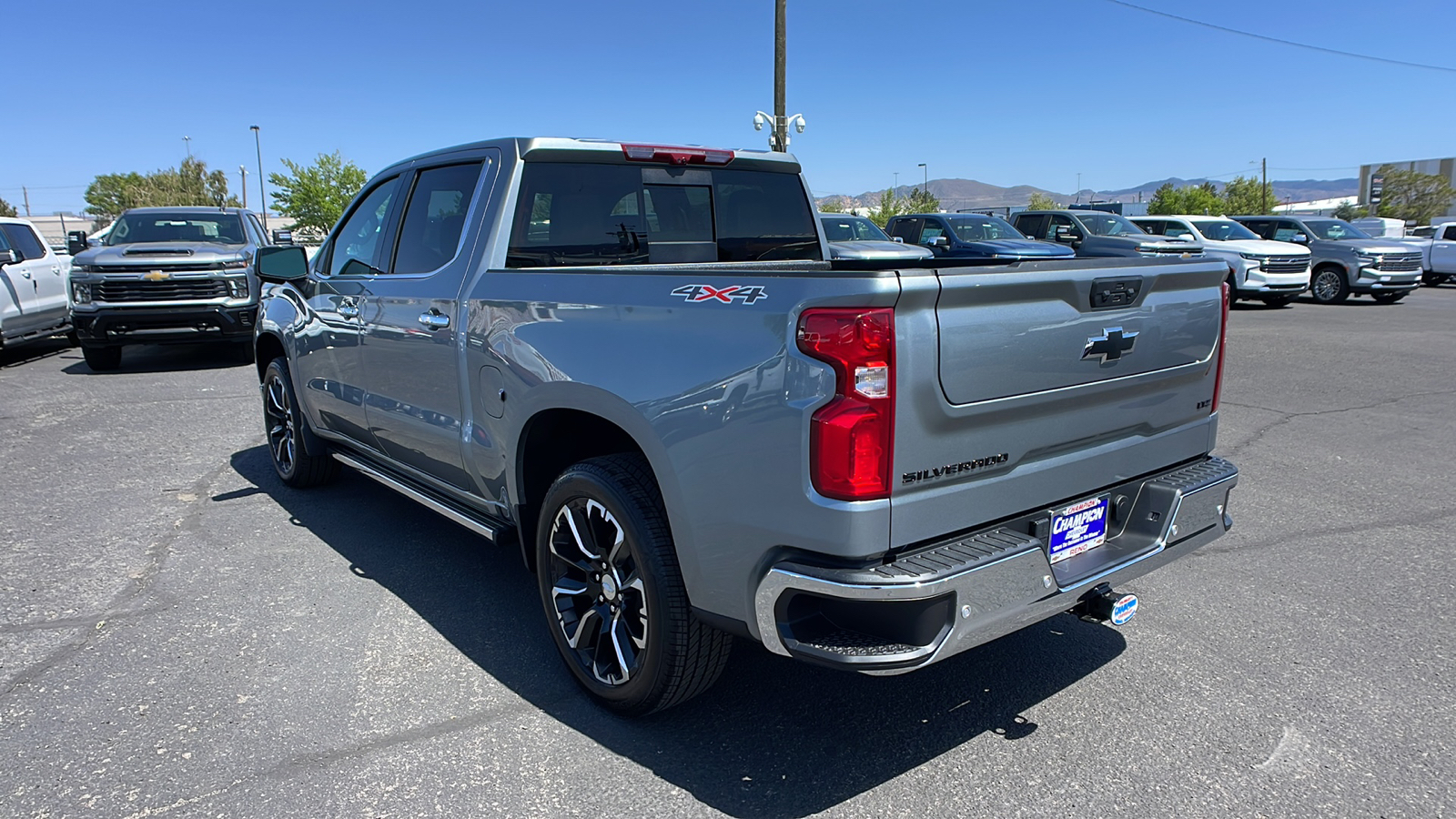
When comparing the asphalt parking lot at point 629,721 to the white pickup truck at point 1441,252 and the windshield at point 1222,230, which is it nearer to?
the windshield at point 1222,230

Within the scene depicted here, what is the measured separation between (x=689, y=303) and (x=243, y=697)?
7.27 ft

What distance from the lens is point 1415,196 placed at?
6172 centimetres

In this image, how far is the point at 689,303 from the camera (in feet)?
9.07

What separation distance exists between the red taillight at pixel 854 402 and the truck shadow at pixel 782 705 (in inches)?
41.0

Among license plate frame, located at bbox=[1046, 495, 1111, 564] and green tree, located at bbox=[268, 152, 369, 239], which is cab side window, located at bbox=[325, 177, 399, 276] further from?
green tree, located at bbox=[268, 152, 369, 239]

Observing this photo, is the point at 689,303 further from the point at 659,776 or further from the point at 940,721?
the point at 940,721

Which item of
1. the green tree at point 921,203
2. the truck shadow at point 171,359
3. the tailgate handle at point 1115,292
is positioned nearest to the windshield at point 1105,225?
the truck shadow at point 171,359

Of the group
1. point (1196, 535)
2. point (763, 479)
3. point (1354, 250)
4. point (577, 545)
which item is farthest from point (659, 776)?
point (1354, 250)

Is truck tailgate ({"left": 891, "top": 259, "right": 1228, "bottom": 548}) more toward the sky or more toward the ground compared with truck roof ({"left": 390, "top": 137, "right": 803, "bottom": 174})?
more toward the ground

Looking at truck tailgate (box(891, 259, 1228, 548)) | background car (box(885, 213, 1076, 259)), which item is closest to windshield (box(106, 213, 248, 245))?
background car (box(885, 213, 1076, 259))

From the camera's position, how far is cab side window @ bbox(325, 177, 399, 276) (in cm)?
477

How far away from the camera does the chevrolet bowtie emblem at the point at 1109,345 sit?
9.25 feet

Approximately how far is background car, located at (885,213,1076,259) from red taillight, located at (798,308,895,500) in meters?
14.9

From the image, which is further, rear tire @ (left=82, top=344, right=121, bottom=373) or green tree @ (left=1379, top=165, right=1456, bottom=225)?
green tree @ (left=1379, top=165, right=1456, bottom=225)
